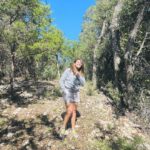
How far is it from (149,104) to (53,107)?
3967 mm

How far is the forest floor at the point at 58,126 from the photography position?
11.6m

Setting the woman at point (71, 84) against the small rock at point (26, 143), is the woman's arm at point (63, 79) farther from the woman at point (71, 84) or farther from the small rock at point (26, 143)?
the small rock at point (26, 143)

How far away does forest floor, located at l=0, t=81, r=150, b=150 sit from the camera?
38.1 ft

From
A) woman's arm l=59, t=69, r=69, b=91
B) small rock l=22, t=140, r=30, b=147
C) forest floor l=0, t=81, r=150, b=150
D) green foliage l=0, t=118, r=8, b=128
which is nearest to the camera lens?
small rock l=22, t=140, r=30, b=147

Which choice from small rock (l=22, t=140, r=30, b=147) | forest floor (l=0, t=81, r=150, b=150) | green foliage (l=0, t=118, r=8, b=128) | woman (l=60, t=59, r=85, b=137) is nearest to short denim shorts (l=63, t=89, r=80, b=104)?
woman (l=60, t=59, r=85, b=137)

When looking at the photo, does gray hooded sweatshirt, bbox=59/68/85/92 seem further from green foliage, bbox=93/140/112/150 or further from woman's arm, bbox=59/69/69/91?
green foliage, bbox=93/140/112/150

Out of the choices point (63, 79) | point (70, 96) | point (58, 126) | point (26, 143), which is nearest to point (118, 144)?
point (70, 96)

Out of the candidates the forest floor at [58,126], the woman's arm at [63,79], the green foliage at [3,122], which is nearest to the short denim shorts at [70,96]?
the woman's arm at [63,79]

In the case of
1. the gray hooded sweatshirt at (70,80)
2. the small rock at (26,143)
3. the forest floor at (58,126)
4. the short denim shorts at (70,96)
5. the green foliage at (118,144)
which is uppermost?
the gray hooded sweatshirt at (70,80)

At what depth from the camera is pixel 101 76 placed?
2616cm

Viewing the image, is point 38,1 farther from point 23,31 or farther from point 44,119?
point 44,119

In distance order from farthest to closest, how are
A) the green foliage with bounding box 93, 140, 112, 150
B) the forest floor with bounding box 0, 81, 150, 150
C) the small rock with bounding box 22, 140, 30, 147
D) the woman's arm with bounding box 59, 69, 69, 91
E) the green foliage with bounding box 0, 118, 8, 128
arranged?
the green foliage with bounding box 0, 118, 8, 128
the woman's arm with bounding box 59, 69, 69, 91
the forest floor with bounding box 0, 81, 150, 150
the small rock with bounding box 22, 140, 30, 147
the green foliage with bounding box 93, 140, 112, 150

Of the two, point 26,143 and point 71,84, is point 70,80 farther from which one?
point 26,143

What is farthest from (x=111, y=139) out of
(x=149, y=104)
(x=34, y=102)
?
(x=34, y=102)
